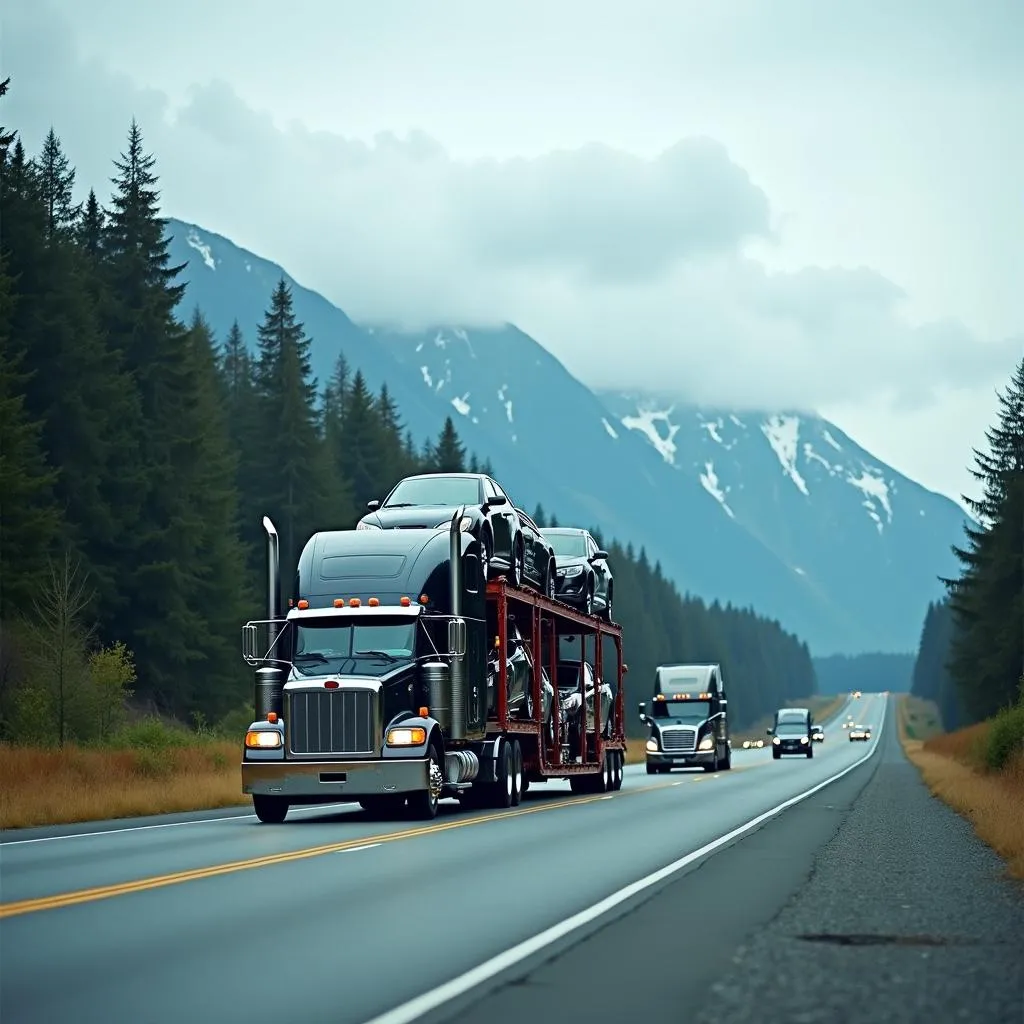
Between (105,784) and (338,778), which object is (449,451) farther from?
(338,778)

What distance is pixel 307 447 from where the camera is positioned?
86938 millimetres

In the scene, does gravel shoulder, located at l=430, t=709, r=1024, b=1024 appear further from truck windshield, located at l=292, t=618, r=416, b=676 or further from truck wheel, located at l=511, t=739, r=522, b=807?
truck wheel, located at l=511, t=739, r=522, b=807

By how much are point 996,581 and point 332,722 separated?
50127 millimetres

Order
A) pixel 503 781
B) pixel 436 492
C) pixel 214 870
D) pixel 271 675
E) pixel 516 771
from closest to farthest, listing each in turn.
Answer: pixel 214 870, pixel 271 675, pixel 503 781, pixel 436 492, pixel 516 771

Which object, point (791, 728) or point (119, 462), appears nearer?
point (119, 462)

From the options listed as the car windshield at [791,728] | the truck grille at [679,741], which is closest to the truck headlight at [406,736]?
the truck grille at [679,741]

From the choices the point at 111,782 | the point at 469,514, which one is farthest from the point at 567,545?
the point at 111,782

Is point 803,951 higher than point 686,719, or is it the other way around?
point 686,719

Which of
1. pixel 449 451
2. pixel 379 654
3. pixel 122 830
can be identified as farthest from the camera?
pixel 449 451

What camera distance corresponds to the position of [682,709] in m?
56.4

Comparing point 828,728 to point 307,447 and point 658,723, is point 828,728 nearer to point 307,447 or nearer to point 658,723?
point 307,447

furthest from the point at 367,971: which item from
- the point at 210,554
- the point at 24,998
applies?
the point at 210,554

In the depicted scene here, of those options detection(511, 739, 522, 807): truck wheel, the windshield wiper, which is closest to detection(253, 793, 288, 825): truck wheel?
the windshield wiper

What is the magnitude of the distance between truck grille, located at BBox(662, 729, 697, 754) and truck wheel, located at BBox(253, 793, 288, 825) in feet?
103
